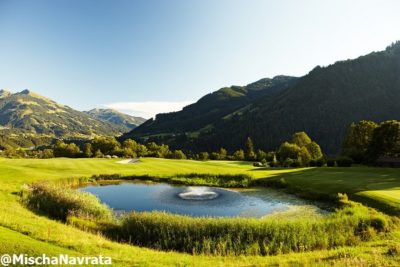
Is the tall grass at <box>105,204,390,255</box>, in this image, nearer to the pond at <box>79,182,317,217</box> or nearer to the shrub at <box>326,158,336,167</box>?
the pond at <box>79,182,317,217</box>

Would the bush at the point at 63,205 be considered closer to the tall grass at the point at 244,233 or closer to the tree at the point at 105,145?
the tall grass at the point at 244,233

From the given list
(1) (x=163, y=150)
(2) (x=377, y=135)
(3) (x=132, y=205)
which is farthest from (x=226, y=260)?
(1) (x=163, y=150)

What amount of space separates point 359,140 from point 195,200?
3032 inches

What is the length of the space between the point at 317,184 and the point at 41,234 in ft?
128

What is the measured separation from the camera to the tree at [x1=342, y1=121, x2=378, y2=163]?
95438mm

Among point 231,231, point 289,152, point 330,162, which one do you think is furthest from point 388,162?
point 231,231

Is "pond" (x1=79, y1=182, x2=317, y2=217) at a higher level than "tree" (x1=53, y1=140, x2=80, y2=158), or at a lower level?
lower

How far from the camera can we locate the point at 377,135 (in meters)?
89.1

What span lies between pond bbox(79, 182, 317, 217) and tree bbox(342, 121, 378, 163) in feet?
181

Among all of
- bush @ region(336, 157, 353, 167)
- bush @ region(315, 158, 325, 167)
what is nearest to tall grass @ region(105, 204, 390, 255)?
bush @ region(336, 157, 353, 167)

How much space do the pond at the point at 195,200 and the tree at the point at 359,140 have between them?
55.3 m

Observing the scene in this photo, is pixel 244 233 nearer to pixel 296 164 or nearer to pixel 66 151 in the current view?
pixel 296 164

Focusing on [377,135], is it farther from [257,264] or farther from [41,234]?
[41,234]

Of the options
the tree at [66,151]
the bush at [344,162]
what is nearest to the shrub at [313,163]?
the bush at [344,162]
